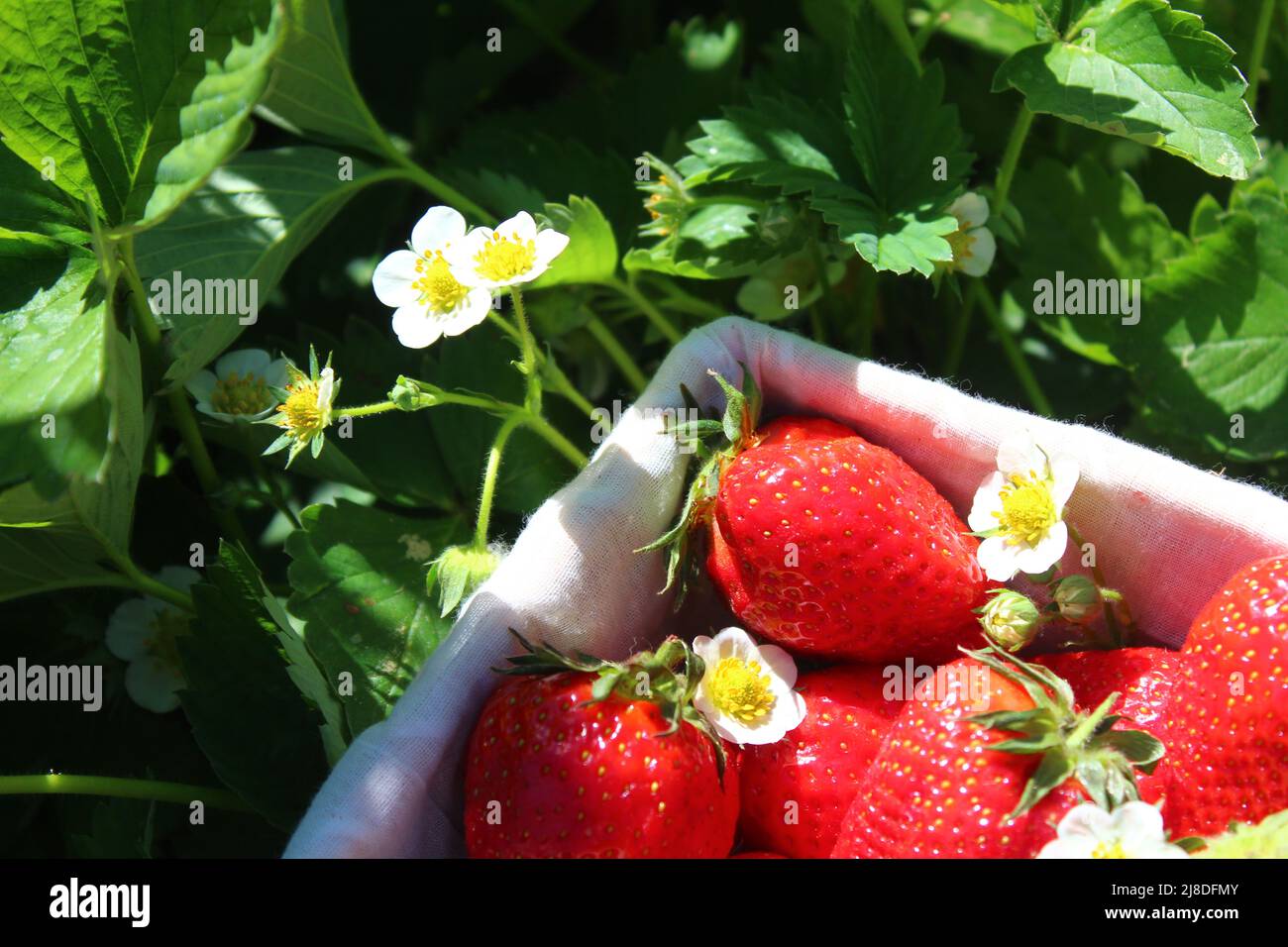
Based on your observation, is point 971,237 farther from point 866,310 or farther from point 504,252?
point 504,252

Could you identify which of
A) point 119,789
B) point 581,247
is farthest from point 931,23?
point 119,789

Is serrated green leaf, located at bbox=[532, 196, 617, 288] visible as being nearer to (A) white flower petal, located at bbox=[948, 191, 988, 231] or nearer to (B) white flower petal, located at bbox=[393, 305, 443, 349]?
(B) white flower petal, located at bbox=[393, 305, 443, 349]

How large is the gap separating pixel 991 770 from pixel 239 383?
563mm

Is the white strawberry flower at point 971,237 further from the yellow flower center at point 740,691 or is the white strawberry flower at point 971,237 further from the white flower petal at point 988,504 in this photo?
the yellow flower center at point 740,691

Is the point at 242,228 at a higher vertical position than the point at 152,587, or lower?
higher

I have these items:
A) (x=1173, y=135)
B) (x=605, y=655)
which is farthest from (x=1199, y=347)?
(x=605, y=655)

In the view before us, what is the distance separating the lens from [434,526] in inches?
35.4

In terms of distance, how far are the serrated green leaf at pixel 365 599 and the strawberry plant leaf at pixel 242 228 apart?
0.47ft

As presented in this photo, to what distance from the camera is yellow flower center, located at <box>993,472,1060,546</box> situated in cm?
73

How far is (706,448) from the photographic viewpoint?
29.6 inches

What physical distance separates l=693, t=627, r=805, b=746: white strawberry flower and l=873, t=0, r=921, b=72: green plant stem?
407mm

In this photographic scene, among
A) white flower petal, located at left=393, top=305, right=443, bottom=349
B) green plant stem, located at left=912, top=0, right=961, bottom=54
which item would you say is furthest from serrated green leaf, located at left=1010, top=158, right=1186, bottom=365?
white flower petal, located at left=393, top=305, right=443, bottom=349

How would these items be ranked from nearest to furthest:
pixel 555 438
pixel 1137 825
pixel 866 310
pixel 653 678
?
pixel 1137 825, pixel 653 678, pixel 555 438, pixel 866 310

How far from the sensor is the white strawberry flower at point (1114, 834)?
58cm
